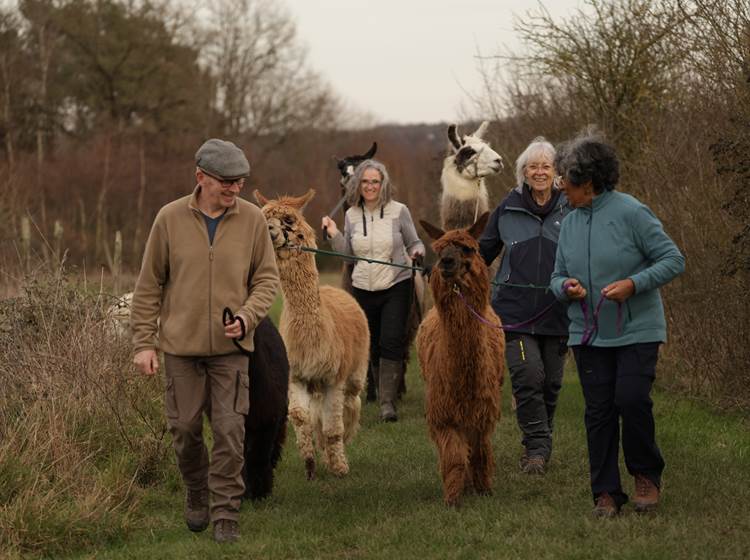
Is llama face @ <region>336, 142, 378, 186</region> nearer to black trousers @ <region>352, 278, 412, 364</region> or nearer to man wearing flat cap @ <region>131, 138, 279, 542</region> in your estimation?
black trousers @ <region>352, 278, 412, 364</region>

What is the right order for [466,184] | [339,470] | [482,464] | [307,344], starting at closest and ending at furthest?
[482,464], [307,344], [339,470], [466,184]

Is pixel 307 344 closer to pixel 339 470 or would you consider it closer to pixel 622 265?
pixel 339 470

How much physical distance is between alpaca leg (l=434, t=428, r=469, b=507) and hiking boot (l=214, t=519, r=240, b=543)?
1.30 meters

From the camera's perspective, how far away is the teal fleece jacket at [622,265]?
586cm

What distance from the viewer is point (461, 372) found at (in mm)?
6523

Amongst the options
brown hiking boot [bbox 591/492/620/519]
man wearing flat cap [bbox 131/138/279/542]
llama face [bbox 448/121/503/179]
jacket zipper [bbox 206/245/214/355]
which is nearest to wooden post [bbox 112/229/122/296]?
llama face [bbox 448/121/503/179]

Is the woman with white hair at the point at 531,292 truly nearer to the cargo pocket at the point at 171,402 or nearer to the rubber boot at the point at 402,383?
the cargo pocket at the point at 171,402

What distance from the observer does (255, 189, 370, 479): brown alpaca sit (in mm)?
7648

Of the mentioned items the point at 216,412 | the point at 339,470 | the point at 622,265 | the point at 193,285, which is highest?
the point at 622,265

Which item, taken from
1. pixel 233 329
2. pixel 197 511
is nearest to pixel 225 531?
pixel 197 511

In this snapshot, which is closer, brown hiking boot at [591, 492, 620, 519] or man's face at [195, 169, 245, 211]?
man's face at [195, 169, 245, 211]

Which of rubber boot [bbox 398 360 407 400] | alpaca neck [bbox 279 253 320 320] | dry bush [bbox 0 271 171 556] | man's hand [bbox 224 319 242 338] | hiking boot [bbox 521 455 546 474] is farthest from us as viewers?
rubber boot [bbox 398 360 407 400]

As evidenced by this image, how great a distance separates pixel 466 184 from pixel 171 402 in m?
4.73

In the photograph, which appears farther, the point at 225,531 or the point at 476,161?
the point at 476,161
